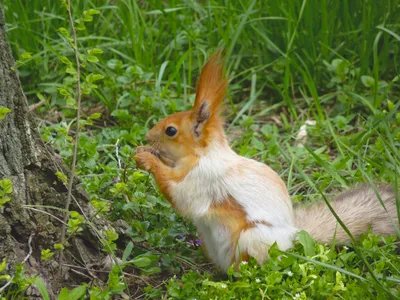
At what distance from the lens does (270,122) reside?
162 inches

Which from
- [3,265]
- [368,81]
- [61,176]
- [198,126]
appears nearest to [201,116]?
[198,126]

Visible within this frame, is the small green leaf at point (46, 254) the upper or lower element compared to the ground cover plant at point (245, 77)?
upper

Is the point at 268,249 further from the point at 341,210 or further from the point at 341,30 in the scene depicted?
the point at 341,30

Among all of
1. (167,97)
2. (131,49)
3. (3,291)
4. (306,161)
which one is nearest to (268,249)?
(3,291)

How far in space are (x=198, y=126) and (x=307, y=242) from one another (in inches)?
21.9

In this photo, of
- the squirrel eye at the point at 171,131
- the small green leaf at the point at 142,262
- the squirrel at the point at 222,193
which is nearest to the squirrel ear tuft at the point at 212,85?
the squirrel at the point at 222,193

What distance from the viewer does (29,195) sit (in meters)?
2.46

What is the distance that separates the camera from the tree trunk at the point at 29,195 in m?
2.36

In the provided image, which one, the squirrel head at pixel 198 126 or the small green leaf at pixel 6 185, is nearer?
the small green leaf at pixel 6 185

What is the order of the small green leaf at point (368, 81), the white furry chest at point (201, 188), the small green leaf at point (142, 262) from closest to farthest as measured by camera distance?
the small green leaf at point (142, 262), the white furry chest at point (201, 188), the small green leaf at point (368, 81)

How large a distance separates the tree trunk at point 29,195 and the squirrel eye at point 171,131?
386mm

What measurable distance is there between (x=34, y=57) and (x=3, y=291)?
79.4 inches

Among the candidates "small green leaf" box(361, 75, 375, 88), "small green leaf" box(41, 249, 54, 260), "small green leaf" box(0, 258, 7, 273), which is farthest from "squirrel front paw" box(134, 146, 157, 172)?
"small green leaf" box(361, 75, 375, 88)

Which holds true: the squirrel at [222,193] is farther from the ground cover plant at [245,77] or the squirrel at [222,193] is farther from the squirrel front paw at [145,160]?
the ground cover plant at [245,77]
